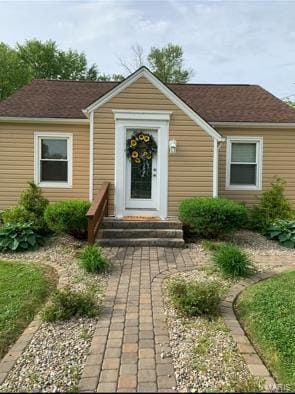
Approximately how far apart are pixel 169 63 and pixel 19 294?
108 ft

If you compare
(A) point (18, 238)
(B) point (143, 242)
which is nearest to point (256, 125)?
(B) point (143, 242)

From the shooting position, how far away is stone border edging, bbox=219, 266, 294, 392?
3.16 m

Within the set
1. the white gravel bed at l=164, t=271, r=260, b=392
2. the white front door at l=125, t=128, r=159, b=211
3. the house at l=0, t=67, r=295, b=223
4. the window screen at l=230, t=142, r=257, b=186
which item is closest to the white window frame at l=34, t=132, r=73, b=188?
the house at l=0, t=67, r=295, b=223

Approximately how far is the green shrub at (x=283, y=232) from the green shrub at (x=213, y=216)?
113cm

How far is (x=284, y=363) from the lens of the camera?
3.48 m

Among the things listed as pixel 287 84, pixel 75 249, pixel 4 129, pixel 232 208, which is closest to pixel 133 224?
pixel 75 249

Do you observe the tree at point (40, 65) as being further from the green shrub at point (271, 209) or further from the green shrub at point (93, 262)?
the green shrub at point (93, 262)

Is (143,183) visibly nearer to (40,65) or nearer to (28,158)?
(28,158)

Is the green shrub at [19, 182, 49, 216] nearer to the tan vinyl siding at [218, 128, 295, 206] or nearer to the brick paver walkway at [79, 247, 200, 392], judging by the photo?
the brick paver walkway at [79, 247, 200, 392]

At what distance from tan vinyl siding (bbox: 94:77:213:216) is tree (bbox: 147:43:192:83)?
26.2 m

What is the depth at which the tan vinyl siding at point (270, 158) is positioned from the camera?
36.7ft

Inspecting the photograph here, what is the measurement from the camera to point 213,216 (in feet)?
26.6

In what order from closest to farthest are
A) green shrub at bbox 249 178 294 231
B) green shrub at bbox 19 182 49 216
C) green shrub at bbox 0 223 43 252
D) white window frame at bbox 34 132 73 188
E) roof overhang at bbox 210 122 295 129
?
green shrub at bbox 0 223 43 252 → green shrub at bbox 19 182 49 216 → green shrub at bbox 249 178 294 231 → white window frame at bbox 34 132 73 188 → roof overhang at bbox 210 122 295 129

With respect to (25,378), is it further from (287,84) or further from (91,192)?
(287,84)
